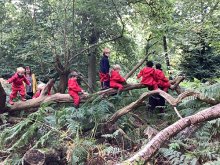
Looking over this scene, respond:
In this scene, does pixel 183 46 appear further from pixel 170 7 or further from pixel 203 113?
pixel 203 113

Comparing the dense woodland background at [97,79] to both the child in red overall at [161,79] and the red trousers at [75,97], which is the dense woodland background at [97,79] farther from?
the child in red overall at [161,79]

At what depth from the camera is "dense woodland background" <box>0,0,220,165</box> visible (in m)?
6.25

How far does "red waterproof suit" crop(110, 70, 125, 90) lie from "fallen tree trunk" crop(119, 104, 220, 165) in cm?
336

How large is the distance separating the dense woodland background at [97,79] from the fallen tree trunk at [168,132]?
30mm

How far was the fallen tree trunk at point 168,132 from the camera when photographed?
456 centimetres

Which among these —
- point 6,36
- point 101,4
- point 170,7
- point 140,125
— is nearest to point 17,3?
point 6,36

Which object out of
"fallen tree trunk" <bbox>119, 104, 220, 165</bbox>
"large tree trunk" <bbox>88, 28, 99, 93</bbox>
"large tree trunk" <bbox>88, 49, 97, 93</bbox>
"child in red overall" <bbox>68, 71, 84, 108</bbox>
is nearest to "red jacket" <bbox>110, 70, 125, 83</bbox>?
"child in red overall" <bbox>68, 71, 84, 108</bbox>

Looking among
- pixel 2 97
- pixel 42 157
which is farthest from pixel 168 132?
pixel 2 97

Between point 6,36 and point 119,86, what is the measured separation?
682 cm

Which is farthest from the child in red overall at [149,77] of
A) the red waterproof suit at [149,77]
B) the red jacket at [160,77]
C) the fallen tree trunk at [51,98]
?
the fallen tree trunk at [51,98]

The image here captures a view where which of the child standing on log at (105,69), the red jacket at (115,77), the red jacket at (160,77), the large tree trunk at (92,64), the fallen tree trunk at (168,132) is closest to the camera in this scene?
the fallen tree trunk at (168,132)

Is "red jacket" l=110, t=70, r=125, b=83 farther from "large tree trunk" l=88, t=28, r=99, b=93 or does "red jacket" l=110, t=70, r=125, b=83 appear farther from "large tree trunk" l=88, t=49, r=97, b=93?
"large tree trunk" l=88, t=49, r=97, b=93

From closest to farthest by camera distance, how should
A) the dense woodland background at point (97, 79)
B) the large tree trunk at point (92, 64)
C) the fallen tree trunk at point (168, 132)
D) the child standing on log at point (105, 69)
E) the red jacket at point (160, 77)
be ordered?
the fallen tree trunk at point (168, 132) < the dense woodland background at point (97, 79) < the red jacket at point (160, 77) < the child standing on log at point (105, 69) < the large tree trunk at point (92, 64)

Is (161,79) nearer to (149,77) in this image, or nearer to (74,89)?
(149,77)
